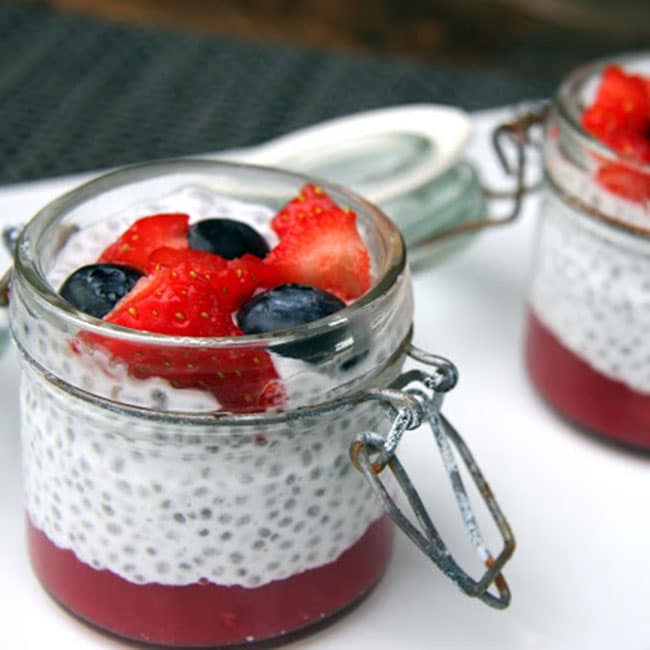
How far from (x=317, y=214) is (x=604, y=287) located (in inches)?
10.9

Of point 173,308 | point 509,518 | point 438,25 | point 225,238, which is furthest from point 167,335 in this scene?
point 438,25

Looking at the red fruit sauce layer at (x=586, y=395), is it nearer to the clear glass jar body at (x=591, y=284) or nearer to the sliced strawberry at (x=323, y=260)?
the clear glass jar body at (x=591, y=284)

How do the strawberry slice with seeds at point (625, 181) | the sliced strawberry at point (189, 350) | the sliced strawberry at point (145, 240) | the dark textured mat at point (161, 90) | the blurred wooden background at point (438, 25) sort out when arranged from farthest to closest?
the blurred wooden background at point (438, 25)
the dark textured mat at point (161, 90)
the strawberry slice with seeds at point (625, 181)
the sliced strawberry at point (145, 240)
the sliced strawberry at point (189, 350)

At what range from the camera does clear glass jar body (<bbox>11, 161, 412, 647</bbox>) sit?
2.15ft

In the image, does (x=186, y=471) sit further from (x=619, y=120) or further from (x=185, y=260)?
(x=619, y=120)

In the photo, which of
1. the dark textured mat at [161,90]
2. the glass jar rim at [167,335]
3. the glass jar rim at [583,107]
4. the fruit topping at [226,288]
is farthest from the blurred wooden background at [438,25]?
the fruit topping at [226,288]

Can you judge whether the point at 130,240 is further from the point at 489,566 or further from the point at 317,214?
the point at 489,566

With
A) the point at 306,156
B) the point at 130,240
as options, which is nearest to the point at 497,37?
the point at 306,156

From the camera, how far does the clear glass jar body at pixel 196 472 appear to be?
657mm

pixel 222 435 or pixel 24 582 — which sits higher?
pixel 222 435

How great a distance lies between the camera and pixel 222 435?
0.66m

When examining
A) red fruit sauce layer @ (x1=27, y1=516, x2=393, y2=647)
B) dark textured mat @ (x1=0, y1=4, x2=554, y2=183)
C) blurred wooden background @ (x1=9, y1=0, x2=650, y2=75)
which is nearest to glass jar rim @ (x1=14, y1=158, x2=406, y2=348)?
red fruit sauce layer @ (x1=27, y1=516, x2=393, y2=647)

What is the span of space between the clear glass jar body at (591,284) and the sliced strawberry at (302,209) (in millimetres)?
232

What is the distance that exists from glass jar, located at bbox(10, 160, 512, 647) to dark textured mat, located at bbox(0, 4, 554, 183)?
63cm
